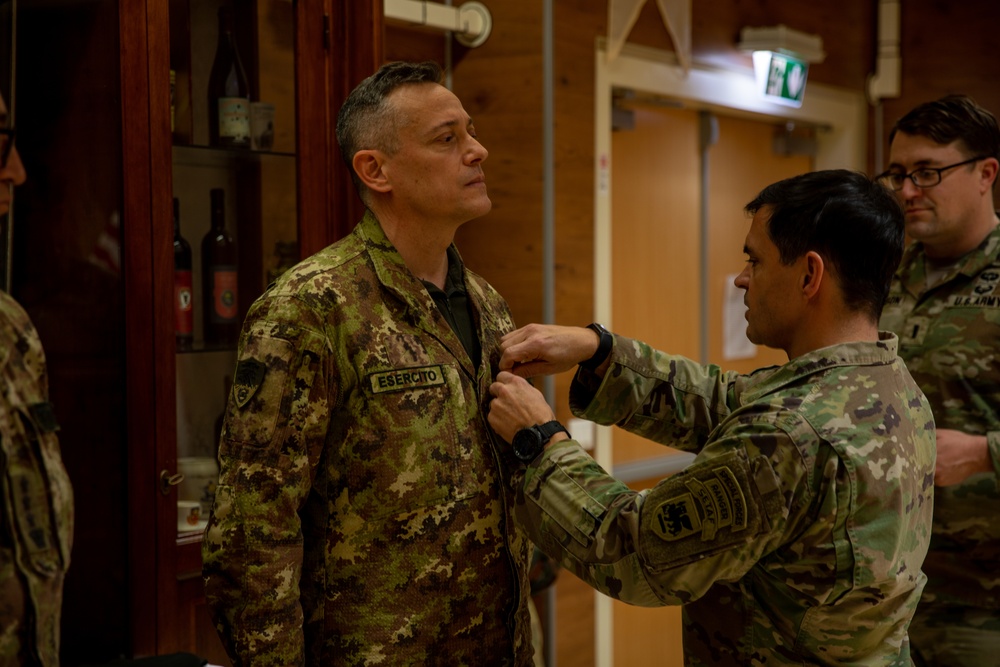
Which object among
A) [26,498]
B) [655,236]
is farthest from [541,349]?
[655,236]

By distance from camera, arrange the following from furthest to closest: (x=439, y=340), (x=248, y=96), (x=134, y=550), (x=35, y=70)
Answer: (x=248, y=96) < (x=134, y=550) < (x=439, y=340) < (x=35, y=70)

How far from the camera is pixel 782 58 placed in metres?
4.39

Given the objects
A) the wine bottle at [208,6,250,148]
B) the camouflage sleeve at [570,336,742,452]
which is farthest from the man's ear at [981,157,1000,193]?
the wine bottle at [208,6,250,148]

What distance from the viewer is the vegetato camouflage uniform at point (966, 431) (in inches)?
91.4

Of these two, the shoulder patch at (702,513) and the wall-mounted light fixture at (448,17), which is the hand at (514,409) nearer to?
the shoulder patch at (702,513)

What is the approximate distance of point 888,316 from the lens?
8.41 feet

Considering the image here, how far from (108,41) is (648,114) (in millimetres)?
2688

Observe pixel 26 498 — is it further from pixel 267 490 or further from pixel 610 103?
pixel 610 103

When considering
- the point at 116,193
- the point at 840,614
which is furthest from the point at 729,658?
the point at 116,193

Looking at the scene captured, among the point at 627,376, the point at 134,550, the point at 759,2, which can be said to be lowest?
the point at 134,550

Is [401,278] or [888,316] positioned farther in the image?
[888,316]

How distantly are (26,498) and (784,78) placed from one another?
3.92 m

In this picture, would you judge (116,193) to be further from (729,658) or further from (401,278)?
(729,658)

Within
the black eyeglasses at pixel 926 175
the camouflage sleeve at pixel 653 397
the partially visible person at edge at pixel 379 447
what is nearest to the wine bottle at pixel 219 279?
the partially visible person at edge at pixel 379 447
